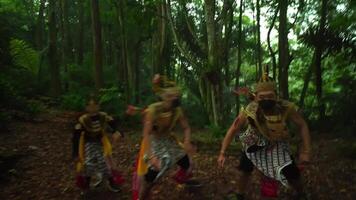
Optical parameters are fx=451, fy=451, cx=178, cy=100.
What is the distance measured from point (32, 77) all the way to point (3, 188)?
11.8m

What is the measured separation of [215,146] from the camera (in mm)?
10633

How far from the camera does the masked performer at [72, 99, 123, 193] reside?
7496 mm

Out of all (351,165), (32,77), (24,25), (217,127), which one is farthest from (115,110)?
(24,25)

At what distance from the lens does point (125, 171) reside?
358 inches

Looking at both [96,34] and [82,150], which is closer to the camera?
[82,150]

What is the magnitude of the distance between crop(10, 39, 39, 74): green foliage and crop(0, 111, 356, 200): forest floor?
2515 mm

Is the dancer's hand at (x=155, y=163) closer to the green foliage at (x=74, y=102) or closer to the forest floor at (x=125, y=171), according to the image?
the forest floor at (x=125, y=171)

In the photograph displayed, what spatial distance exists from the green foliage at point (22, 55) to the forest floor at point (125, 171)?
251cm

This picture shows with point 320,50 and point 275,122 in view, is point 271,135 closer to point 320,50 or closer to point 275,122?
point 275,122

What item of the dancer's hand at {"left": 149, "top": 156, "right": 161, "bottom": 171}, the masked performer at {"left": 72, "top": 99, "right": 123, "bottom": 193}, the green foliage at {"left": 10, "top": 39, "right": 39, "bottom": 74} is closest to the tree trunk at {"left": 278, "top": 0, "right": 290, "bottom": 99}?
the green foliage at {"left": 10, "top": 39, "right": 39, "bottom": 74}

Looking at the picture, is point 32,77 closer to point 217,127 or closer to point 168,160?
point 217,127

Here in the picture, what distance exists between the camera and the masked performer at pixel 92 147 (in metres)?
7.50

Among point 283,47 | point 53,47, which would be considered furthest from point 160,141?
point 53,47

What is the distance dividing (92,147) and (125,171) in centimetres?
167
